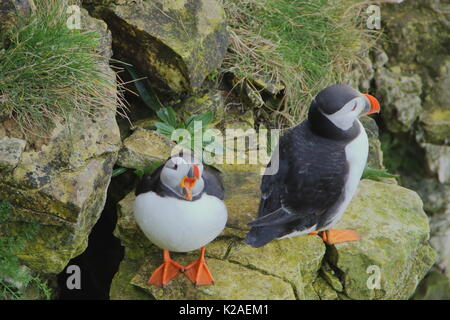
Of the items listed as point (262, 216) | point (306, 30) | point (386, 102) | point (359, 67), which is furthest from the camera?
point (386, 102)

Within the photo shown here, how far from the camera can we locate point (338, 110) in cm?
354

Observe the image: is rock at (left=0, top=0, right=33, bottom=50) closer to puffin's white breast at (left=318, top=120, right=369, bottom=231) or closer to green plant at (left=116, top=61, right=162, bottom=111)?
green plant at (left=116, top=61, right=162, bottom=111)

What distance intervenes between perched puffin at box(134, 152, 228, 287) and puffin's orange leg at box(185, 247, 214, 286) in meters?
0.20

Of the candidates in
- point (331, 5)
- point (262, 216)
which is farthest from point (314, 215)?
point (331, 5)

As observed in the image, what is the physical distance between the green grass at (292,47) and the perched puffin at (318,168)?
1437mm

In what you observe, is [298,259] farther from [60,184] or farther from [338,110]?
[60,184]

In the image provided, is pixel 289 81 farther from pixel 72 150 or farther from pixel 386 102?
pixel 72 150

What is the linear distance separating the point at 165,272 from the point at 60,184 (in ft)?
2.67

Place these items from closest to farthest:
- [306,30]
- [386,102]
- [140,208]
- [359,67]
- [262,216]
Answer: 1. [140,208]
2. [262,216]
3. [306,30]
4. [359,67]
5. [386,102]

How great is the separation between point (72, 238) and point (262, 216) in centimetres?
115

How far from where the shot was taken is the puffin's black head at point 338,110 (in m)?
3.52

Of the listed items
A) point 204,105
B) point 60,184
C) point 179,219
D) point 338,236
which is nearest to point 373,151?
point 338,236

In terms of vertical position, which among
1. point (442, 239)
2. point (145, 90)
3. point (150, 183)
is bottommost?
point (442, 239)

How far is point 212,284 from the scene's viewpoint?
11.8ft
